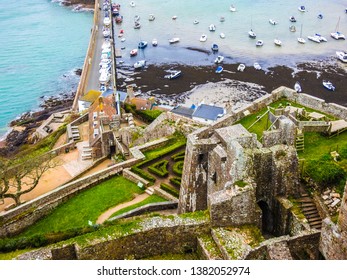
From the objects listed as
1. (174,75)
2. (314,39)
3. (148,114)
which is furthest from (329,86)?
(148,114)

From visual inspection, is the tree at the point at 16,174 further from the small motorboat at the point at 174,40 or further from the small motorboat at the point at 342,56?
the small motorboat at the point at 174,40

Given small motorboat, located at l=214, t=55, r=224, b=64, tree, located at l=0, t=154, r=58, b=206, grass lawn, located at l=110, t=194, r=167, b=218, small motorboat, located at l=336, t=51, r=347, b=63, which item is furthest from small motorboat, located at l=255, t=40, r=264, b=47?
grass lawn, located at l=110, t=194, r=167, b=218

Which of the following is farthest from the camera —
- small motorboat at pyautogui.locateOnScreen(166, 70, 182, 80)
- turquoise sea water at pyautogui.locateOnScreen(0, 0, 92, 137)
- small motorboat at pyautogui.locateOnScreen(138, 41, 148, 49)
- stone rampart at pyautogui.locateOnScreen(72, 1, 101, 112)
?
small motorboat at pyautogui.locateOnScreen(138, 41, 148, 49)

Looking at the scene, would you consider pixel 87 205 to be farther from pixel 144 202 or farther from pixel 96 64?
pixel 96 64

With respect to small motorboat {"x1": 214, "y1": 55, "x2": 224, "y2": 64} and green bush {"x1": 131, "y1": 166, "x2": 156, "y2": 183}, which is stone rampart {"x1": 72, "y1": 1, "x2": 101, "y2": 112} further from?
green bush {"x1": 131, "y1": 166, "x2": 156, "y2": 183}

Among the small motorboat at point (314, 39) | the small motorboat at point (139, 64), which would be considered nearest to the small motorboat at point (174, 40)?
the small motorboat at point (139, 64)

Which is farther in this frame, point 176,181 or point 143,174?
point 143,174
